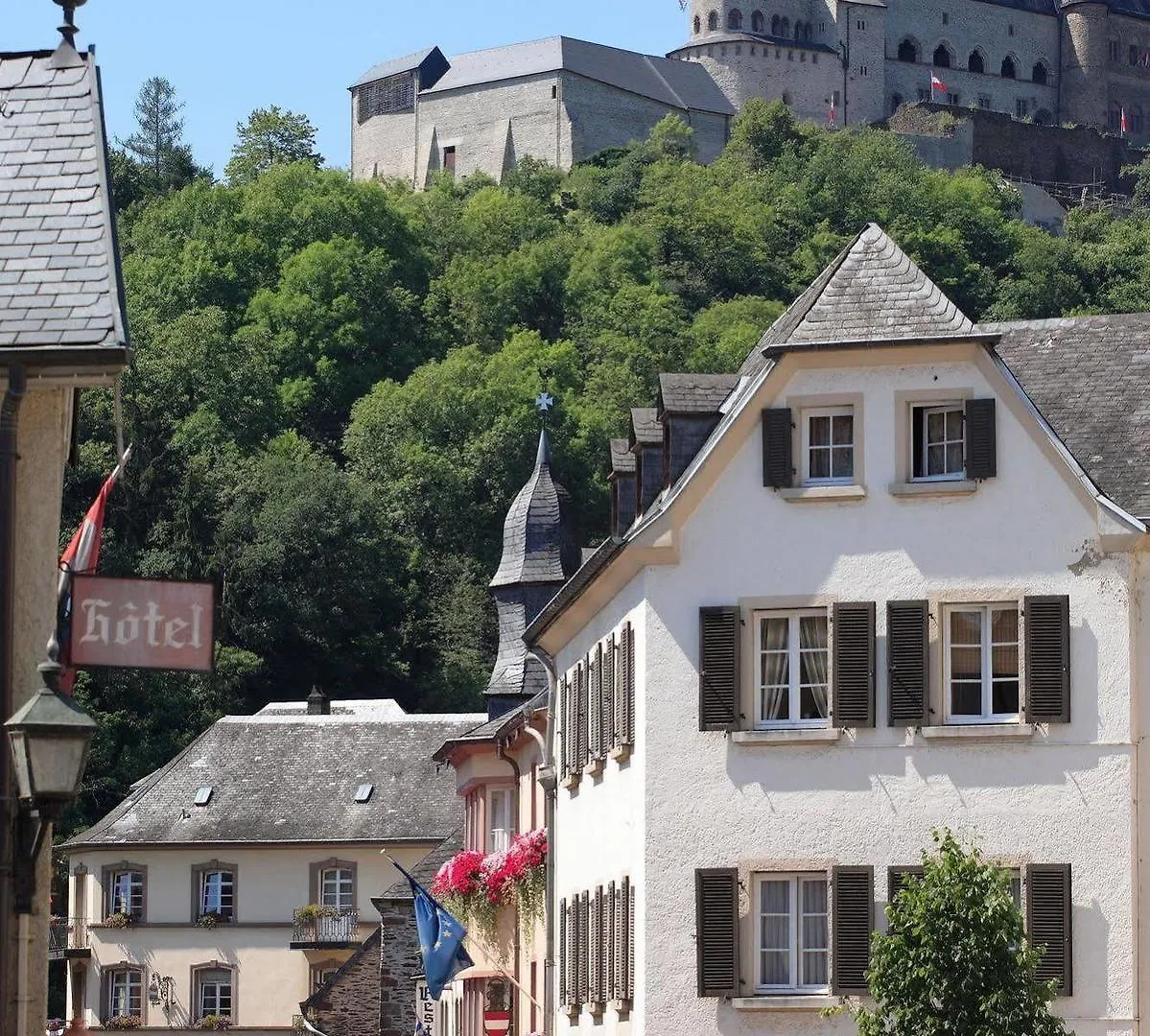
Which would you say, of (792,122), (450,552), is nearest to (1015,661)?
(450,552)

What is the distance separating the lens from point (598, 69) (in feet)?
544

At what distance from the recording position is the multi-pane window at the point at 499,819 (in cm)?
4125

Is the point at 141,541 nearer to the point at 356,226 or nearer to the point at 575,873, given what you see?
the point at 356,226

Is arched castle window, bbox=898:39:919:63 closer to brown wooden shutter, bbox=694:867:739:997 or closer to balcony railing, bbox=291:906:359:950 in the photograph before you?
balcony railing, bbox=291:906:359:950

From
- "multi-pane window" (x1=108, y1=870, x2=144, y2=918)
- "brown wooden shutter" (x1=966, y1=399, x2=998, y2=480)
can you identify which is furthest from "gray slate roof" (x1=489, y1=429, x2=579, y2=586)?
"brown wooden shutter" (x1=966, y1=399, x2=998, y2=480)

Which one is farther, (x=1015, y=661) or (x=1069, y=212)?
(x=1069, y=212)

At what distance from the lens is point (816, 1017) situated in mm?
24875

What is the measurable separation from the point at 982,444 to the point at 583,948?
7.60m

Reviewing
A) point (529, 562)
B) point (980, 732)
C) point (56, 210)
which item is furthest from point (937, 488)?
point (529, 562)

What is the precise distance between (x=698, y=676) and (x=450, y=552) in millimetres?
79480

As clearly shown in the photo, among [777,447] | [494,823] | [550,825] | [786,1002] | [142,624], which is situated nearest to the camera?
[142,624]

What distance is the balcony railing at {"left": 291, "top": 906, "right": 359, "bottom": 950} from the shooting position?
62.8m

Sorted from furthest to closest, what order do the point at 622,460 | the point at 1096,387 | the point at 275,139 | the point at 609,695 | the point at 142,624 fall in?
1. the point at 275,139
2. the point at 622,460
3. the point at 609,695
4. the point at 1096,387
5. the point at 142,624

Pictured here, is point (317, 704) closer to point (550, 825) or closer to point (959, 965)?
point (550, 825)
